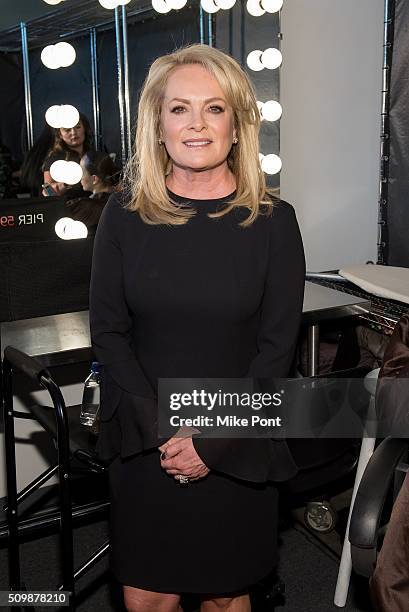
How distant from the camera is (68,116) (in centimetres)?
231

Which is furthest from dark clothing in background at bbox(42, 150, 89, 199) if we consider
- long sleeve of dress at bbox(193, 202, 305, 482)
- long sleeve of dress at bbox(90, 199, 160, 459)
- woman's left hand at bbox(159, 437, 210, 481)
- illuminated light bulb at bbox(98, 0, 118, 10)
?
woman's left hand at bbox(159, 437, 210, 481)

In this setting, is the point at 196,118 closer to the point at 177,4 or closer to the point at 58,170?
the point at 58,170

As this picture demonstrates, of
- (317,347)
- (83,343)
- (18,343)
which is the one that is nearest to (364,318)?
(317,347)

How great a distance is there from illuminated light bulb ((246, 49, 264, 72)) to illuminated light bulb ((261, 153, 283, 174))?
0.31 metres

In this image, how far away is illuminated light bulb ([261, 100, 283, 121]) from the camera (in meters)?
2.77

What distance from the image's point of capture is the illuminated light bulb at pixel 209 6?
258cm

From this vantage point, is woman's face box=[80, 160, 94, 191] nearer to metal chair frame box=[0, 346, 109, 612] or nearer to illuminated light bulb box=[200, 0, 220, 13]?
illuminated light bulb box=[200, 0, 220, 13]

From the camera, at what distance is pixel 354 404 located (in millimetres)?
1721

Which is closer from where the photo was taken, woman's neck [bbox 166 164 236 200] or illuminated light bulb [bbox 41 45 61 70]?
woman's neck [bbox 166 164 236 200]

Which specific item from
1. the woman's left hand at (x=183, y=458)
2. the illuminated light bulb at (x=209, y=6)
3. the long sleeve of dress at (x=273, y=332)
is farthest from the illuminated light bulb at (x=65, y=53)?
the woman's left hand at (x=183, y=458)

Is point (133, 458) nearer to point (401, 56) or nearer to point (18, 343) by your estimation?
point (18, 343)

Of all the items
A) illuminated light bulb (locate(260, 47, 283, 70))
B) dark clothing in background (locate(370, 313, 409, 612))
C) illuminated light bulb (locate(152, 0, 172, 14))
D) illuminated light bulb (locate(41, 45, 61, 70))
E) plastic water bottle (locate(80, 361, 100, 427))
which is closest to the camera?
dark clothing in background (locate(370, 313, 409, 612))

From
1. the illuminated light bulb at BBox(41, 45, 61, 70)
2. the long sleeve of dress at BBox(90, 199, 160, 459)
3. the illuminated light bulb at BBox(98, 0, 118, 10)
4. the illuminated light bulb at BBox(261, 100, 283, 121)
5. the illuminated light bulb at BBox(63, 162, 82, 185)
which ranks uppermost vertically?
the illuminated light bulb at BBox(98, 0, 118, 10)

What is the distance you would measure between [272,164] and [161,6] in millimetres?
686
